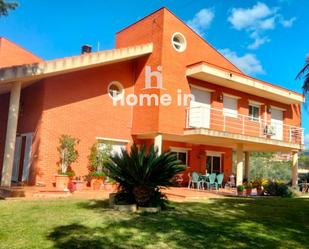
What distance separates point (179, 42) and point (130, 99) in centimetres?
429

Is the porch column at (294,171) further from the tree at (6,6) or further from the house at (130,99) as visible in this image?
the tree at (6,6)

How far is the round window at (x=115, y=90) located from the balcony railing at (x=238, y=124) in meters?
3.90

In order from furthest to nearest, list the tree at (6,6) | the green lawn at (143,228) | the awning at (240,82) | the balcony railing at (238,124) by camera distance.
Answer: the balcony railing at (238,124)
the awning at (240,82)
the tree at (6,6)
the green lawn at (143,228)

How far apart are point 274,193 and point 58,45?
63.7ft

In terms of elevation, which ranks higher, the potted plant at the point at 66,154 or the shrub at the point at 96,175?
the potted plant at the point at 66,154

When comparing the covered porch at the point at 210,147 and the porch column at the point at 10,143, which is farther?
the covered porch at the point at 210,147

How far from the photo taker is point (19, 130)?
59.4 ft

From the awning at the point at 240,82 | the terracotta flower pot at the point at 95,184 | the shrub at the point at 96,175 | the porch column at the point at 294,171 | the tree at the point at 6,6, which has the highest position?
the awning at the point at 240,82

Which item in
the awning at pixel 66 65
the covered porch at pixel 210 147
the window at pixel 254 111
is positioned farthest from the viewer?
the window at pixel 254 111

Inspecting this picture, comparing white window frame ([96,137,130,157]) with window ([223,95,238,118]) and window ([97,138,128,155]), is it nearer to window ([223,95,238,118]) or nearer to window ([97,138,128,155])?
window ([97,138,128,155])

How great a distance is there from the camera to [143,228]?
7848 mm

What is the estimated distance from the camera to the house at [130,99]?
16172 millimetres

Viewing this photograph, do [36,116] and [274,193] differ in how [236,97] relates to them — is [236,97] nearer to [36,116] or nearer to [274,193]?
[274,193]

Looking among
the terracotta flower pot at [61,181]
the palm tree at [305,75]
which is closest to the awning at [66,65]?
the terracotta flower pot at [61,181]
